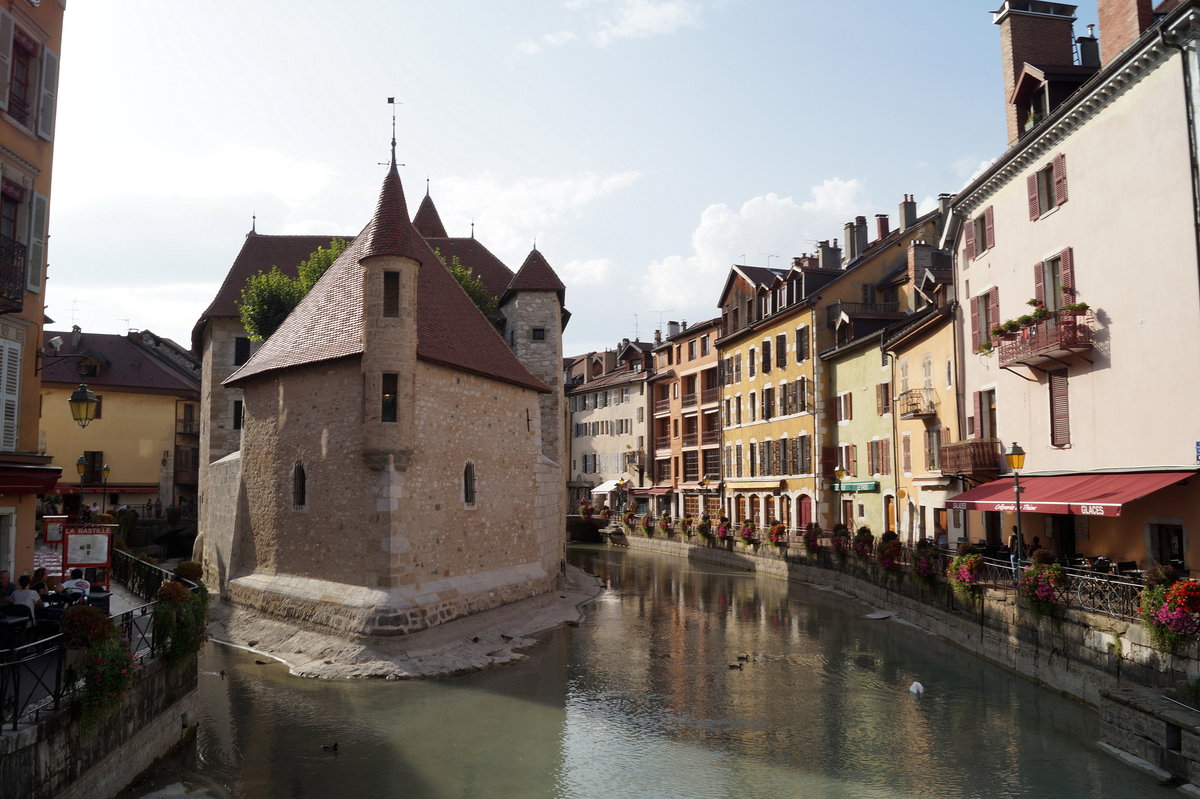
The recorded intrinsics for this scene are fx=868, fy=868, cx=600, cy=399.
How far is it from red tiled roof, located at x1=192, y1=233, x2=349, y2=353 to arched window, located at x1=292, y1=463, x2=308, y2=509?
14209 mm

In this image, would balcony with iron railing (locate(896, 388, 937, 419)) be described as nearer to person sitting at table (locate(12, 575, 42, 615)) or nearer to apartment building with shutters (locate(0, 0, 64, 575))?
apartment building with shutters (locate(0, 0, 64, 575))

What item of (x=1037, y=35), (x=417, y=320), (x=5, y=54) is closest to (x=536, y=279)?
(x=417, y=320)

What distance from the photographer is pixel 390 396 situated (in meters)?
20.5

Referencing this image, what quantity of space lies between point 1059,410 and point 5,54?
21764 mm

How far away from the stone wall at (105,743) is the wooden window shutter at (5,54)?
9.23m

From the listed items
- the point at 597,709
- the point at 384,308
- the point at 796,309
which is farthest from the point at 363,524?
the point at 796,309

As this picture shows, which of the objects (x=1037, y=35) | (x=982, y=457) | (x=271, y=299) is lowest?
(x=982, y=457)

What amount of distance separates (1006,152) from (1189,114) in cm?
659

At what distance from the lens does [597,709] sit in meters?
16.0

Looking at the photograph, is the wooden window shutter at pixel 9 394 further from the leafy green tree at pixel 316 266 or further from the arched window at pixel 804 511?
the arched window at pixel 804 511

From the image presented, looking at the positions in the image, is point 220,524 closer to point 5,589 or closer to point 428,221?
point 5,589

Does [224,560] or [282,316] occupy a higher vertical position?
[282,316]

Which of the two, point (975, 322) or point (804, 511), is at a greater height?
point (975, 322)

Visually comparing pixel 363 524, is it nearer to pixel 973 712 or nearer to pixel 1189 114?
pixel 973 712
